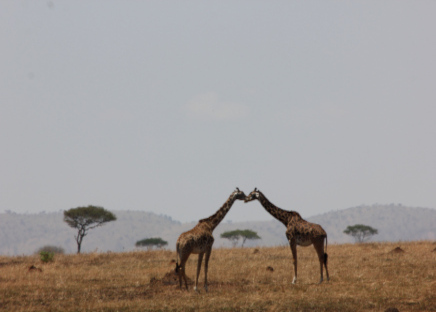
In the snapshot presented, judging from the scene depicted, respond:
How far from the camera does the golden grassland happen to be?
14.9m

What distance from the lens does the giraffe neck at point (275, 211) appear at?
20094 mm

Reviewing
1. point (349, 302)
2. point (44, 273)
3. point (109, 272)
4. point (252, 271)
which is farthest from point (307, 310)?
point (44, 273)

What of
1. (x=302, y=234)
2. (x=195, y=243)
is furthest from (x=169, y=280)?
(x=302, y=234)

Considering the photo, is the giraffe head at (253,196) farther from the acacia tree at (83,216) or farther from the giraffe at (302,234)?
the acacia tree at (83,216)

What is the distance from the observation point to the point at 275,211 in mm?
20234

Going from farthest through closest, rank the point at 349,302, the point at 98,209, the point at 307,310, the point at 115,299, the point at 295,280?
the point at 98,209
the point at 295,280
the point at 115,299
the point at 349,302
the point at 307,310

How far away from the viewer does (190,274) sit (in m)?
21.4

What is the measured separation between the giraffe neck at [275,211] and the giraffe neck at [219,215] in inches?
56.6

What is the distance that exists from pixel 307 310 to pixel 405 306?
2837 mm

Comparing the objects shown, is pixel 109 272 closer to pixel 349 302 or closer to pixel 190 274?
pixel 190 274

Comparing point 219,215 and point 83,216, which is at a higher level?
point 83,216

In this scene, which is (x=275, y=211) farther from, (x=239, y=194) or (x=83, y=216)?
(x=83, y=216)

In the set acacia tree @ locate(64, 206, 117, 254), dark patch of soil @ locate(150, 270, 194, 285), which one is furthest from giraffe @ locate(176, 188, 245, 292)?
acacia tree @ locate(64, 206, 117, 254)

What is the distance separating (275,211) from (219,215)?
2.46 m
